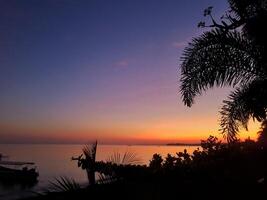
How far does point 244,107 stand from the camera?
367 inches

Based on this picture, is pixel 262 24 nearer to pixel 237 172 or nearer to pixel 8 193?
pixel 237 172

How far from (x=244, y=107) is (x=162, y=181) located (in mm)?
4085

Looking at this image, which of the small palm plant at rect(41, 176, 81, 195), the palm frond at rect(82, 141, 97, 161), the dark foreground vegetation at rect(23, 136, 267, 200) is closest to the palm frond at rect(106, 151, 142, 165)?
the dark foreground vegetation at rect(23, 136, 267, 200)

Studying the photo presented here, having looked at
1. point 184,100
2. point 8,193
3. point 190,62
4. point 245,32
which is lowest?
point 8,193

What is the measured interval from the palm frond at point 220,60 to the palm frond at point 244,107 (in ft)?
1.35

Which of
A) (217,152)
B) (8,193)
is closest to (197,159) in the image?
(217,152)

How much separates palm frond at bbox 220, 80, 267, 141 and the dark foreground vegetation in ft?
2.32

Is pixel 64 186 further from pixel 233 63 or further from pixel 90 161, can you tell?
pixel 233 63

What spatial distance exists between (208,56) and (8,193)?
208 ft

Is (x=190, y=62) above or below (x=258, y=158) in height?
above

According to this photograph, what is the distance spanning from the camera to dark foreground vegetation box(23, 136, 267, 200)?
180 inches

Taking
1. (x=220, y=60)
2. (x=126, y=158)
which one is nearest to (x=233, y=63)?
(x=220, y=60)

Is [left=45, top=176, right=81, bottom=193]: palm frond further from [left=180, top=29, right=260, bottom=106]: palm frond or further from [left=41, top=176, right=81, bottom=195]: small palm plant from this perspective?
[left=180, top=29, right=260, bottom=106]: palm frond

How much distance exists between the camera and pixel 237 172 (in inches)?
324
